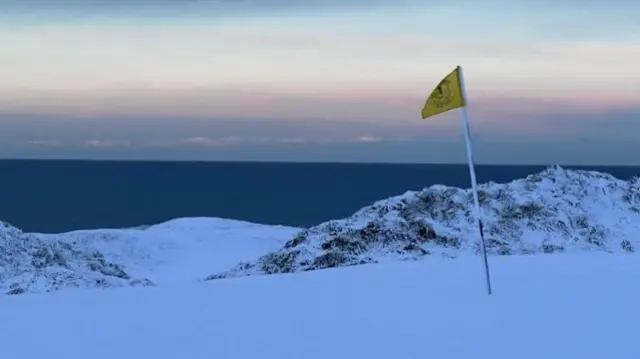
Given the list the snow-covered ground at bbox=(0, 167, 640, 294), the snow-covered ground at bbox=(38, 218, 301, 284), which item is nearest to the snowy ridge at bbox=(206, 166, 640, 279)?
the snow-covered ground at bbox=(0, 167, 640, 294)

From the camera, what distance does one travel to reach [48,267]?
1727 cm

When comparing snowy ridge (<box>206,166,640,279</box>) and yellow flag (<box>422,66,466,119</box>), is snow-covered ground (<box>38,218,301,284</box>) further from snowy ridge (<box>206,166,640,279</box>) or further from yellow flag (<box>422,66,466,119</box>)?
yellow flag (<box>422,66,466,119</box>)

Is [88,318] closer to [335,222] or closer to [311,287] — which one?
[311,287]

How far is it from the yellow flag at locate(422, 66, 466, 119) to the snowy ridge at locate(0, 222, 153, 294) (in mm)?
8884

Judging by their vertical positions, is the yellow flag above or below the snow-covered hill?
above

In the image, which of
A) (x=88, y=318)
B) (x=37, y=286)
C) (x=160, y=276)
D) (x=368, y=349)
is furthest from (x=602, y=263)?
(x=160, y=276)

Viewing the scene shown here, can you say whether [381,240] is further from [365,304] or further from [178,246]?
[365,304]

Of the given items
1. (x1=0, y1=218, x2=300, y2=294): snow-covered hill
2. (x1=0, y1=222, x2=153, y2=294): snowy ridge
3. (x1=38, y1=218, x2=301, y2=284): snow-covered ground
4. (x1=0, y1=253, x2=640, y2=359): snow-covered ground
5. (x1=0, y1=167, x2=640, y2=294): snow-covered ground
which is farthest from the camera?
(x1=38, y1=218, x2=301, y2=284): snow-covered ground

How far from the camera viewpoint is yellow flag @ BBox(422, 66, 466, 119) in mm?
7992

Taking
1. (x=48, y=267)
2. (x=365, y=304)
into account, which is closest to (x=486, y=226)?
(x=48, y=267)

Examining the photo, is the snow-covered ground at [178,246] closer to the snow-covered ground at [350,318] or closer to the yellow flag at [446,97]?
the snow-covered ground at [350,318]

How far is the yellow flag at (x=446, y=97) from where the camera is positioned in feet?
26.2

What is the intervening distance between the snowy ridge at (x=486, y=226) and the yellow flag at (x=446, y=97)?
8230 millimetres

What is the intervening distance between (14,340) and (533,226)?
13729 millimetres
